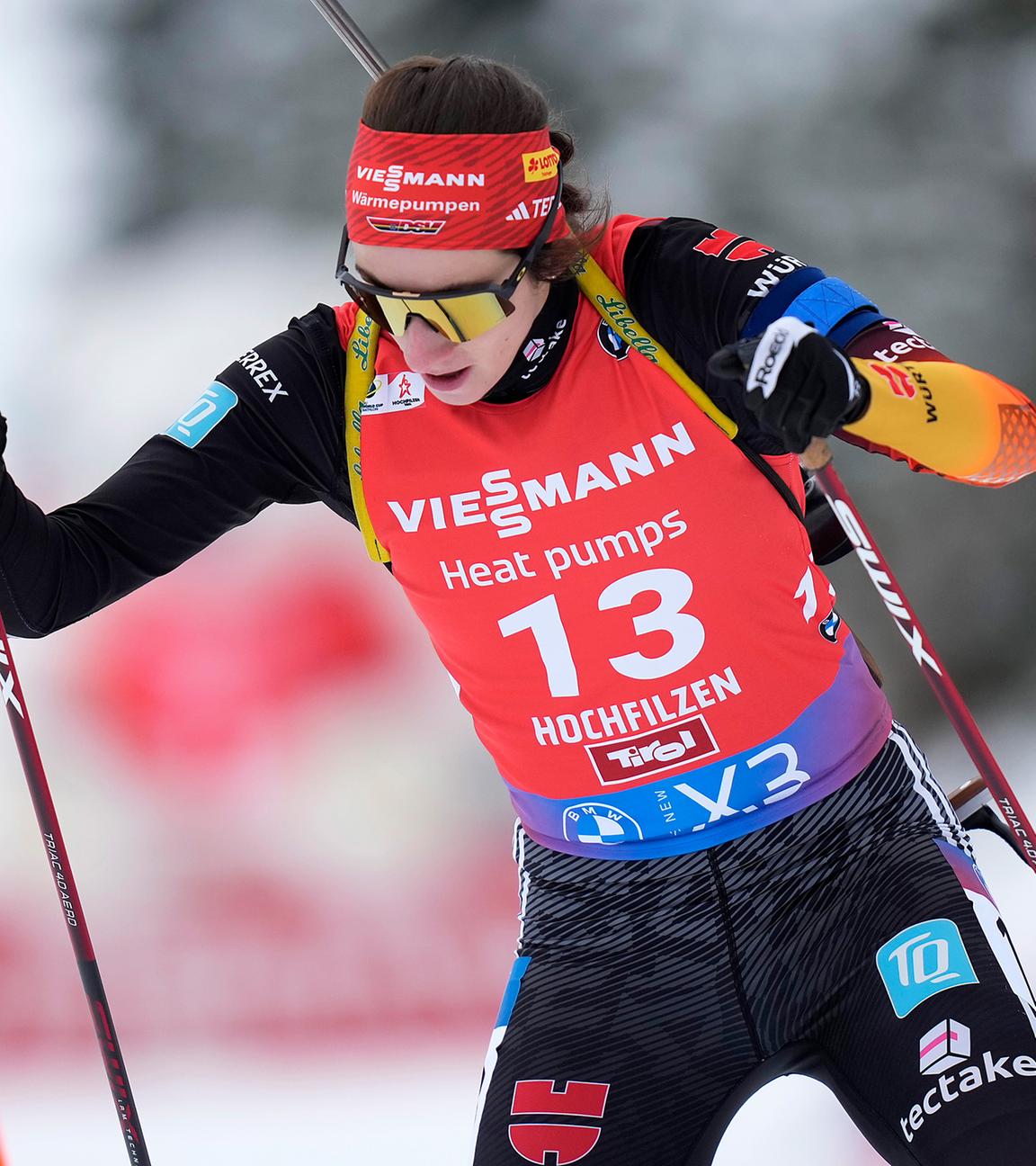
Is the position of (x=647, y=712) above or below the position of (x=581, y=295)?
below

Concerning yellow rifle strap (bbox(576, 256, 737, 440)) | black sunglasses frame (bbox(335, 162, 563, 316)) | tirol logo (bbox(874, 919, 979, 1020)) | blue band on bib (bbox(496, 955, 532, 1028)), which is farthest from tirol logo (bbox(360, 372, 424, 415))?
tirol logo (bbox(874, 919, 979, 1020))

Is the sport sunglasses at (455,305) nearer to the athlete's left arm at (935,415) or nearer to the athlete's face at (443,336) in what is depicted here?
the athlete's face at (443,336)

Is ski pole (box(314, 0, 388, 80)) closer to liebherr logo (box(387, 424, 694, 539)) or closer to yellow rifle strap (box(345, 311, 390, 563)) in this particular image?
yellow rifle strap (box(345, 311, 390, 563))

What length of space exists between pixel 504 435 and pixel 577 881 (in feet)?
1.78

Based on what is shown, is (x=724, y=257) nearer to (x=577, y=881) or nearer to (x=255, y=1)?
(x=577, y=881)

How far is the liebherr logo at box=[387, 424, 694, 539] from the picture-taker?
154 centimetres

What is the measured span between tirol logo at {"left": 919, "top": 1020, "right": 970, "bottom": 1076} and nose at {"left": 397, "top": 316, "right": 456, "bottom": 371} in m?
→ 0.86

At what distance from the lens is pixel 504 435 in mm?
1569

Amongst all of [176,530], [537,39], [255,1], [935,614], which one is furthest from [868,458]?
[176,530]

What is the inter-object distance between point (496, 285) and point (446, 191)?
11 cm

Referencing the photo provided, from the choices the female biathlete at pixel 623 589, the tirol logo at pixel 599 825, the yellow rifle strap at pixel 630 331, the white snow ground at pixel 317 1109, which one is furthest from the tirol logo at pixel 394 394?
the white snow ground at pixel 317 1109

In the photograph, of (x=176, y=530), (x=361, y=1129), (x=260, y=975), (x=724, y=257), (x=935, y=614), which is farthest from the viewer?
(x=935, y=614)

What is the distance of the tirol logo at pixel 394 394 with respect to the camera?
1605 millimetres

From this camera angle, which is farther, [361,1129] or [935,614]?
[935,614]
